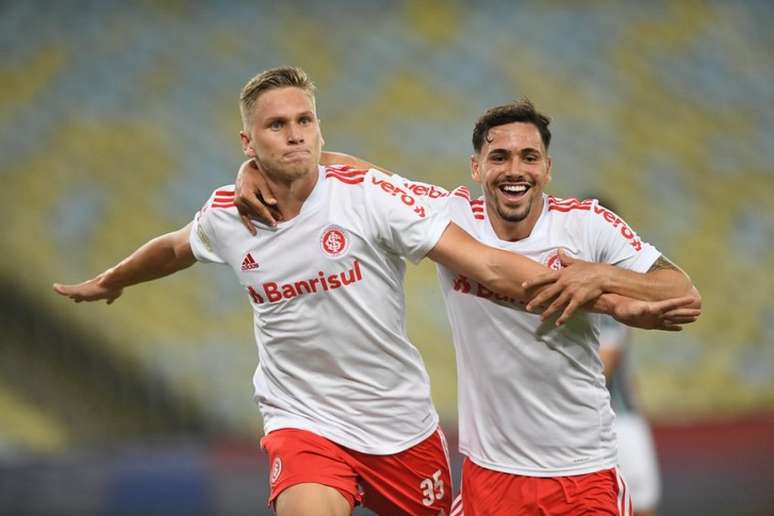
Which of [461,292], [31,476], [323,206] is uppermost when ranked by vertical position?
[323,206]

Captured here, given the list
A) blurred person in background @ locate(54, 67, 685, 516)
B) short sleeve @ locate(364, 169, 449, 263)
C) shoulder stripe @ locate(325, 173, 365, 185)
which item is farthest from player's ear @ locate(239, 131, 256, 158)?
short sleeve @ locate(364, 169, 449, 263)

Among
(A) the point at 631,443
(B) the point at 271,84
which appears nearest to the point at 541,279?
(B) the point at 271,84

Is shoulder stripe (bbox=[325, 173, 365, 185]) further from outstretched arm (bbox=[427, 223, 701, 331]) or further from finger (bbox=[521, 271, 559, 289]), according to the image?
finger (bbox=[521, 271, 559, 289])

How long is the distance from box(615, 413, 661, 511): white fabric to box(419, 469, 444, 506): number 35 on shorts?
1805mm

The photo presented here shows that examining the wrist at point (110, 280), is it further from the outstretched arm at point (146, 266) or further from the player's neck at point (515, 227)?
the player's neck at point (515, 227)

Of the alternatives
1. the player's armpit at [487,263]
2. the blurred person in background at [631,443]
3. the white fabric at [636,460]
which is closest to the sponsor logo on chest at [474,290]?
the player's armpit at [487,263]

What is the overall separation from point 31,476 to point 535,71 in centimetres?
487

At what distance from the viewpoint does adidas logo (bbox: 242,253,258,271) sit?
3621mm

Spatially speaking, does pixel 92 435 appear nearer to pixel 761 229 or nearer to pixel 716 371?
pixel 716 371

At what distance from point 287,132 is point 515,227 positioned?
76 cm

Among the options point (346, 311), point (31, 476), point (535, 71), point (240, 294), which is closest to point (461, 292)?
point (346, 311)

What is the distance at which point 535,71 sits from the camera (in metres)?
9.40

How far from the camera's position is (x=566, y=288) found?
338cm

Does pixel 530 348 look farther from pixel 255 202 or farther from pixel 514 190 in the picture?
pixel 255 202
